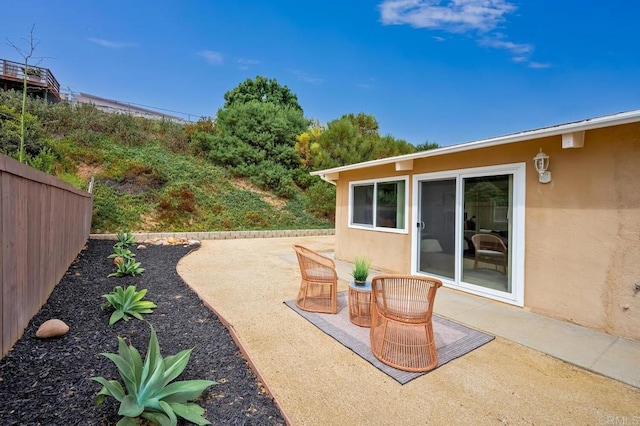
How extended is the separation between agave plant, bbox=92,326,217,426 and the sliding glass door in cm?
408

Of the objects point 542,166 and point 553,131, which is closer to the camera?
point 553,131

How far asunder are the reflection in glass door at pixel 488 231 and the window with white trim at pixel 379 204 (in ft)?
4.18

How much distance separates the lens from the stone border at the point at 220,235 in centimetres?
928

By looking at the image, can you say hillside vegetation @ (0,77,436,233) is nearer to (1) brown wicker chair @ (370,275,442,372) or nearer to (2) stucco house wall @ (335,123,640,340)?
(1) brown wicker chair @ (370,275,442,372)

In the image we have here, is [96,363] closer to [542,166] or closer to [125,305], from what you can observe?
[125,305]

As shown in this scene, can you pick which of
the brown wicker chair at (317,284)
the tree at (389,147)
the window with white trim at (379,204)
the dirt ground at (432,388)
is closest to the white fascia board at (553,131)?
the window with white trim at (379,204)

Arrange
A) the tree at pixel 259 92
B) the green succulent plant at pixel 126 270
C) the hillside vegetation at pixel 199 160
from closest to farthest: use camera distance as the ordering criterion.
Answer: the green succulent plant at pixel 126 270
the hillside vegetation at pixel 199 160
the tree at pixel 259 92

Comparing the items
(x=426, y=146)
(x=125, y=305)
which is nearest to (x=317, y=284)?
(x=125, y=305)

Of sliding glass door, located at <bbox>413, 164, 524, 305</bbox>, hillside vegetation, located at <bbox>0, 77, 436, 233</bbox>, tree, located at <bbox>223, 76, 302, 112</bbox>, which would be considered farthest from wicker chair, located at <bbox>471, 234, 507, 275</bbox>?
tree, located at <bbox>223, 76, 302, 112</bbox>

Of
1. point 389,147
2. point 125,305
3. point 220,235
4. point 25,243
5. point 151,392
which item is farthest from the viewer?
point 389,147

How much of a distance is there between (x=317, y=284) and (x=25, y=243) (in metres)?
3.01

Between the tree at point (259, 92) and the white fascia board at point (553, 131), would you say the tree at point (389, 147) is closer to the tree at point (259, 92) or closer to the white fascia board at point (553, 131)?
the tree at point (259, 92)

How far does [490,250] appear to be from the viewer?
4.23 m

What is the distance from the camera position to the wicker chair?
4.12 m
